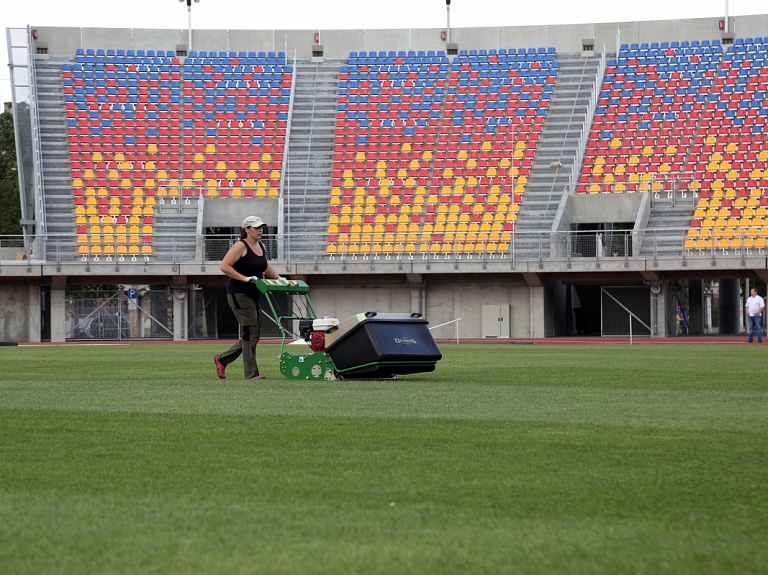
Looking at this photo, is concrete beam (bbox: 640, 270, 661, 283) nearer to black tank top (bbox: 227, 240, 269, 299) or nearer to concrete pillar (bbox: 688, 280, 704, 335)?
concrete pillar (bbox: 688, 280, 704, 335)

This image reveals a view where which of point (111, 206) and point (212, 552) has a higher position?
point (111, 206)

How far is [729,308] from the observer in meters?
47.5

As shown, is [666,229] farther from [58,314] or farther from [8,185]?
[8,185]

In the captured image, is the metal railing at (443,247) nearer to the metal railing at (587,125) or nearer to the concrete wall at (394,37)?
the metal railing at (587,125)

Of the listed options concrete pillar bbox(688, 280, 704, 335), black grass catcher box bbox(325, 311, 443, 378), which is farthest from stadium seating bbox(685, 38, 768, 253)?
black grass catcher box bbox(325, 311, 443, 378)

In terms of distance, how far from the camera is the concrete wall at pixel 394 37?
5069cm

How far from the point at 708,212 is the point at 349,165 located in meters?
13.9

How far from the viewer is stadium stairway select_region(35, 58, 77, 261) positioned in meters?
42.0

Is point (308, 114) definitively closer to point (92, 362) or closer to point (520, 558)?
point (92, 362)

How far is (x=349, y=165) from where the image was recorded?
4638 cm

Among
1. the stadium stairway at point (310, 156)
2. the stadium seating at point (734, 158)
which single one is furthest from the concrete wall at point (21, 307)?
the stadium seating at point (734, 158)

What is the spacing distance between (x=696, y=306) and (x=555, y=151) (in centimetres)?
817

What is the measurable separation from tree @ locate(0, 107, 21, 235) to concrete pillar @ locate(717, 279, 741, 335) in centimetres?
3420

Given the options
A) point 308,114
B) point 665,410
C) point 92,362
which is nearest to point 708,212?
point 308,114
